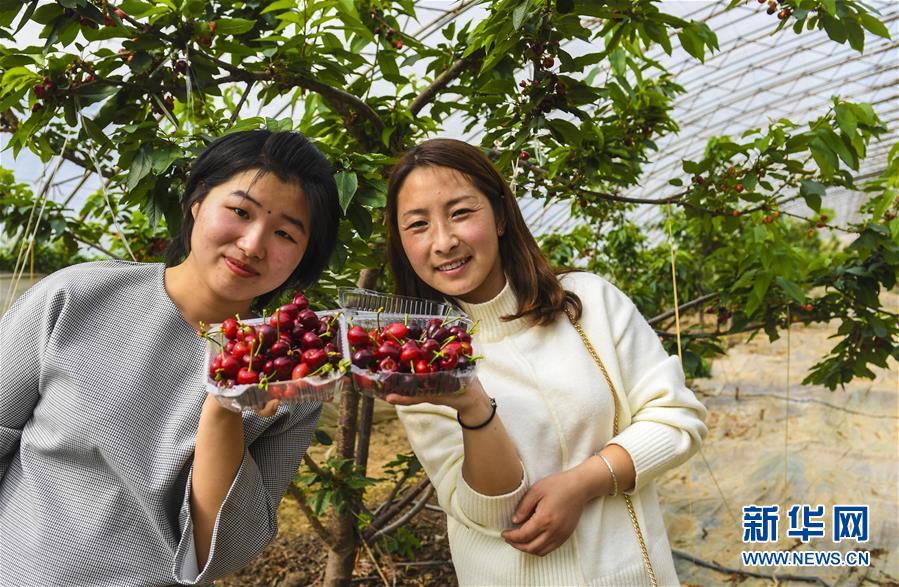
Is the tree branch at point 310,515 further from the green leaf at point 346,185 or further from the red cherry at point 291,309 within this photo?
the red cherry at point 291,309

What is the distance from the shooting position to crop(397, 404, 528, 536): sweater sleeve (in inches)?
49.0

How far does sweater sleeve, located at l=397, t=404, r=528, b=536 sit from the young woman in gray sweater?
0.32m

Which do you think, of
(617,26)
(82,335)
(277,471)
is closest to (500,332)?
(277,471)

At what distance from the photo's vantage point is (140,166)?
145 cm

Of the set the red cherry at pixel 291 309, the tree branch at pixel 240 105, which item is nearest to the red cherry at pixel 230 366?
the red cherry at pixel 291 309

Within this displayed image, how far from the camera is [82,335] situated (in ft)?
3.92

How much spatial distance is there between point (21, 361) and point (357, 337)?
0.62 meters

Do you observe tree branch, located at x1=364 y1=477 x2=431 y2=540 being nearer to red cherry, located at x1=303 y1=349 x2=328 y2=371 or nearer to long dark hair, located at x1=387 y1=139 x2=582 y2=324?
long dark hair, located at x1=387 y1=139 x2=582 y2=324

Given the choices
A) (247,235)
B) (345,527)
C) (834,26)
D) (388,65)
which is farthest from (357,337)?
(345,527)

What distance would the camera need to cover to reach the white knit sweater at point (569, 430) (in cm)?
127

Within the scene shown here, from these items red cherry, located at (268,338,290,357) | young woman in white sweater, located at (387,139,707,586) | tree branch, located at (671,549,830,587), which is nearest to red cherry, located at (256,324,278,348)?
red cherry, located at (268,338,290,357)

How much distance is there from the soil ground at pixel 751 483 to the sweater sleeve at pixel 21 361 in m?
1.87

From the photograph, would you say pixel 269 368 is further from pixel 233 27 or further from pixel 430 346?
pixel 233 27

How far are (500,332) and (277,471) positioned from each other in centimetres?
53
